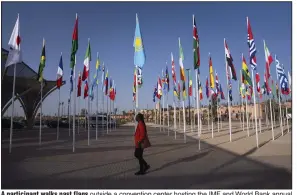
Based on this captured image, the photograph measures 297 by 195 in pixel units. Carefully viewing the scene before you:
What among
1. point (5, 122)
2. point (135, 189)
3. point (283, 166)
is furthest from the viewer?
point (5, 122)

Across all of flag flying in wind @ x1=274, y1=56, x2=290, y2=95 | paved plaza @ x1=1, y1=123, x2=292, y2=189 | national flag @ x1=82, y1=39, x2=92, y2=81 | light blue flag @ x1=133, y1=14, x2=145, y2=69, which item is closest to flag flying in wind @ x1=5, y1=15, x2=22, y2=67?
national flag @ x1=82, y1=39, x2=92, y2=81

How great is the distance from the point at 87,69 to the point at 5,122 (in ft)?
102

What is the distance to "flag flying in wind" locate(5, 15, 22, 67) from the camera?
1414 centimetres

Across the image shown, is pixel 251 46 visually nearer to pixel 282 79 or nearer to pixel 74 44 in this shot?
pixel 282 79

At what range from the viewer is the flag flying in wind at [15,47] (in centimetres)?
1414

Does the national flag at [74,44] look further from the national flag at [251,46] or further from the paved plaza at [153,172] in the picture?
the national flag at [251,46]

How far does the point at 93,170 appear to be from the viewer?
30.7 feet

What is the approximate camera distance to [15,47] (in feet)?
46.6

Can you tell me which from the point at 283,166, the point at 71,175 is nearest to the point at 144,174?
the point at 71,175

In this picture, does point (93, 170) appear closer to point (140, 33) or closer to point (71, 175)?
point (71, 175)

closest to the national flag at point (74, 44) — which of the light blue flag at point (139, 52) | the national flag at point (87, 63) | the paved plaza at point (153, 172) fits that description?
the national flag at point (87, 63)

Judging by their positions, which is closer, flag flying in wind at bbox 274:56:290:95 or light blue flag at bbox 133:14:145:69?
light blue flag at bbox 133:14:145:69

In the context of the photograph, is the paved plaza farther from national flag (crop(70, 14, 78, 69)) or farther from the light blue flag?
national flag (crop(70, 14, 78, 69))

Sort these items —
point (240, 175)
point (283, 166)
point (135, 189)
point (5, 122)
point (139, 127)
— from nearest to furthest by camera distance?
point (135, 189)
point (240, 175)
point (139, 127)
point (283, 166)
point (5, 122)
